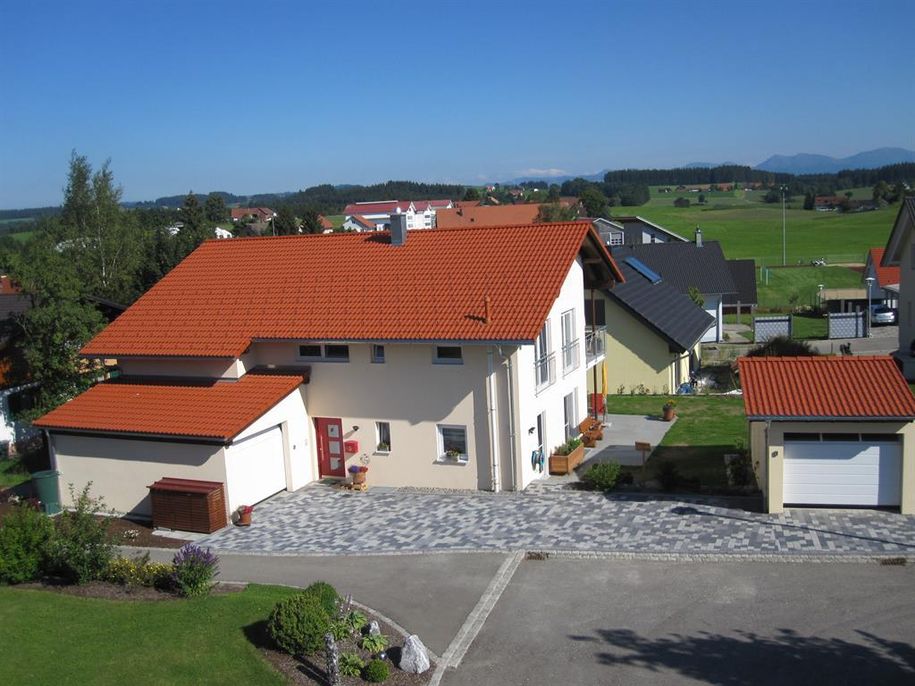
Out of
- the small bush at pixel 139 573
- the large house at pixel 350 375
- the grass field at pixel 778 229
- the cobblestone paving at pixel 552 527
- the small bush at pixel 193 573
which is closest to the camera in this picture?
the small bush at pixel 193 573

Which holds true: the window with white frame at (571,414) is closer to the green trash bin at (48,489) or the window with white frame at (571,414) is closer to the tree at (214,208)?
the green trash bin at (48,489)

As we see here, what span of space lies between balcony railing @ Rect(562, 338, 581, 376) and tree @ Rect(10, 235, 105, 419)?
16.1 metres

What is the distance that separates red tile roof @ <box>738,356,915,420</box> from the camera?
18.4 metres

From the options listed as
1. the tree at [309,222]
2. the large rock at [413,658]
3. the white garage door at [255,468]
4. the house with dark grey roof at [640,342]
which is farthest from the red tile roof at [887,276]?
the large rock at [413,658]

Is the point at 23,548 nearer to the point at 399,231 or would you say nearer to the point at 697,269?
the point at 399,231

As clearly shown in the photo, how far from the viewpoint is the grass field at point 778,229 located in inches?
4161

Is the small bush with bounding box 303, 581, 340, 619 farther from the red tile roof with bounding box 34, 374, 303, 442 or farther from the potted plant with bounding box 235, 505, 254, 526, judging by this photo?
the red tile roof with bounding box 34, 374, 303, 442

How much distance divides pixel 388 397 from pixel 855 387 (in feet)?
37.7

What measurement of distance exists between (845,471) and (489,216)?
88.0 metres

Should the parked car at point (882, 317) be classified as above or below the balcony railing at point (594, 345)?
below

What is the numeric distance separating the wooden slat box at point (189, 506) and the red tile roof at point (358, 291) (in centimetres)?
399

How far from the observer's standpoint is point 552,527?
63.9 feet

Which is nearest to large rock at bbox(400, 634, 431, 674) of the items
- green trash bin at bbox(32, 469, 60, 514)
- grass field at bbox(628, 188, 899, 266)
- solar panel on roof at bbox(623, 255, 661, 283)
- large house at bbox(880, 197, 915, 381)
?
green trash bin at bbox(32, 469, 60, 514)

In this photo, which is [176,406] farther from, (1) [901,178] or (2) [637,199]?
(1) [901,178]
